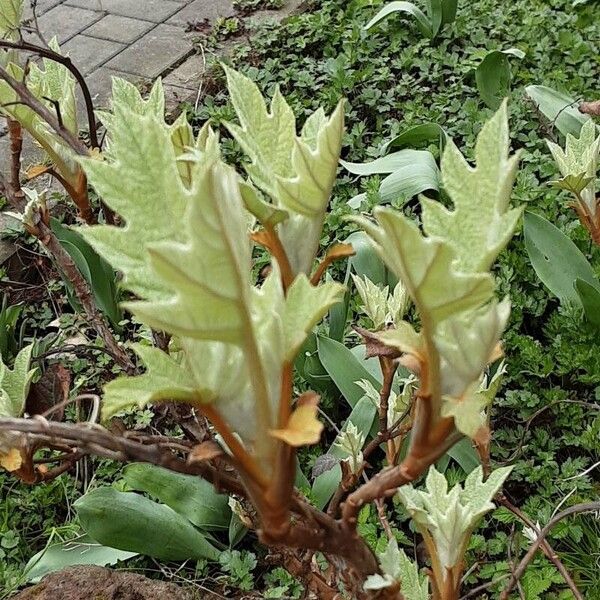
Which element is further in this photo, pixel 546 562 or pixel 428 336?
pixel 546 562

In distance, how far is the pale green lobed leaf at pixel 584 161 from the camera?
1324mm

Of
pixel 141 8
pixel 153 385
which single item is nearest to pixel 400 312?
pixel 153 385

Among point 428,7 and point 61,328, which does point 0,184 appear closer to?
point 61,328

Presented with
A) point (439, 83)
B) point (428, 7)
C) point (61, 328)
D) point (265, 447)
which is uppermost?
point (265, 447)

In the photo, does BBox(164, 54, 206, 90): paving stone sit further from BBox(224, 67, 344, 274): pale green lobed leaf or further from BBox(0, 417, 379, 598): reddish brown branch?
BBox(0, 417, 379, 598): reddish brown branch

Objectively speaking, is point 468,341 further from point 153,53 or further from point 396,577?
point 153,53

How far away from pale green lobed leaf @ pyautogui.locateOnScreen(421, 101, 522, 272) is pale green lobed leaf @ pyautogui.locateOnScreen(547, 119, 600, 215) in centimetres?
82

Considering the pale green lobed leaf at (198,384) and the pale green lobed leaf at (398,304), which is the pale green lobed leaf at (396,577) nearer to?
the pale green lobed leaf at (198,384)

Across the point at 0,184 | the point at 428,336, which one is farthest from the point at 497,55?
the point at 428,336

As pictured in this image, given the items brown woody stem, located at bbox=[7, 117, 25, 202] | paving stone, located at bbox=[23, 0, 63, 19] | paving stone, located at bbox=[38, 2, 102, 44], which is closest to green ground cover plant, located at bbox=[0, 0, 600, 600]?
brown woody stem, located at bbox=[7, 117, 25, 202]

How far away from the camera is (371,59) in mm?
2916

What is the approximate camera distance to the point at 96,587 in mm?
1282

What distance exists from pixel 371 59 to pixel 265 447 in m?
2.60

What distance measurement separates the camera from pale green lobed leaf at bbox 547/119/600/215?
1324mm
